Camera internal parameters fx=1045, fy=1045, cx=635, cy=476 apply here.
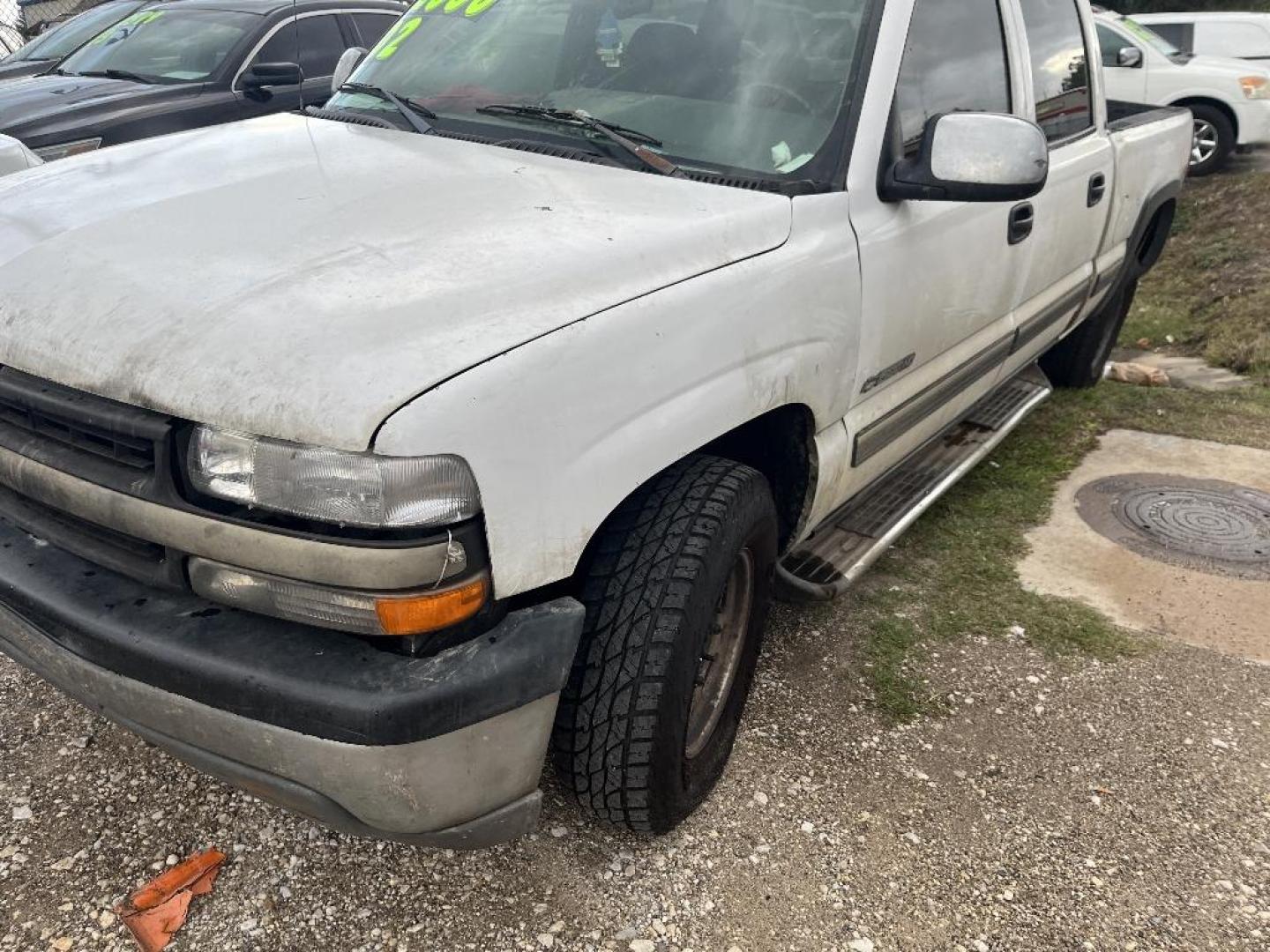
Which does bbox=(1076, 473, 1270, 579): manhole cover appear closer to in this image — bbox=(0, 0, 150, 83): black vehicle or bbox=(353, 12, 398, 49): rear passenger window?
bbox=(353, 12, 398, 49): rear passenger window

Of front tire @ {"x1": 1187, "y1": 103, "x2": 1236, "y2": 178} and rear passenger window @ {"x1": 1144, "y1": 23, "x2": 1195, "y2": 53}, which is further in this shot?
rear passenger window @ {"x1": 1144, "y1": 23, "x2": 1195, "y2": 53}

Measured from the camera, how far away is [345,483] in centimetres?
159

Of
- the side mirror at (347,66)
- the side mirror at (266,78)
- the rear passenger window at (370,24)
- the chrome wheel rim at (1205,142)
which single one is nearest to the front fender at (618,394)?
the side mirror at (347,66)

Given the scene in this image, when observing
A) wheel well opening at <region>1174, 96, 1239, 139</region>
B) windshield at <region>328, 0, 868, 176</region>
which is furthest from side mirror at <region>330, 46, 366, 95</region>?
wheel well opening at <region>1174, 96, 1239, 139</region>

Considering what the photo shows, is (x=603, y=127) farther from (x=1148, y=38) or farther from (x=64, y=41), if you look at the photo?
(x=1148, y=38)

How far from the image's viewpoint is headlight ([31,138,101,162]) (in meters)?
5.73

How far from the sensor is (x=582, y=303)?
184 centimetres

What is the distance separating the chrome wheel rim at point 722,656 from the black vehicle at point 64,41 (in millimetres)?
7367

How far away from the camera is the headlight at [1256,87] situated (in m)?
10.6

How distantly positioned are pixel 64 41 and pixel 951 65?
7.71 m

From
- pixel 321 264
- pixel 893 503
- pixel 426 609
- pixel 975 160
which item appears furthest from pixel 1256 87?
pixel 426 609

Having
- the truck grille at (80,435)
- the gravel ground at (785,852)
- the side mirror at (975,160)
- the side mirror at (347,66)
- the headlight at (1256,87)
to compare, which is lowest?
the gravel ground at (785,852)

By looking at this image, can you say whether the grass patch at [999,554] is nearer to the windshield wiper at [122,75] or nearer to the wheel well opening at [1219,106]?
the windshield wiper at [122,75]

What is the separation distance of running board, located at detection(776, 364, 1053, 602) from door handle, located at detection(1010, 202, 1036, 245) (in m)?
0.76
